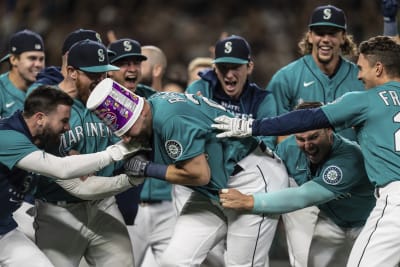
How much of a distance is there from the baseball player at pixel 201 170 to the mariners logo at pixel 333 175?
1.04 ft

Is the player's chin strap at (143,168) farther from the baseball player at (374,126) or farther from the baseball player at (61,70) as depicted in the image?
the baseball player at (61,70)

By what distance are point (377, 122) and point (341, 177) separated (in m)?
0.56

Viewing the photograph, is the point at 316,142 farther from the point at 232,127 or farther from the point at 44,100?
the point at 44,100

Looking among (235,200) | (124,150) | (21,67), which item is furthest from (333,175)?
(21,67)

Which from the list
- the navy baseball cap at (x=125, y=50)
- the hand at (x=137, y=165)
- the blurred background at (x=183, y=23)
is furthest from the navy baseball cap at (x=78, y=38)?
the blurred background at (x=183, y=23)

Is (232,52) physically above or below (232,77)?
above

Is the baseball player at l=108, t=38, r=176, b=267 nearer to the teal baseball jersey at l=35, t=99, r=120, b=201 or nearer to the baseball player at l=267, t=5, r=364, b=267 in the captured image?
the teal baseball jersey at l=35, t=99, r=120, b=201

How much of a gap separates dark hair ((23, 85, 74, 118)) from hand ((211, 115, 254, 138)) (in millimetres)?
980

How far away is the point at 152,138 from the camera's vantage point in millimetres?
5742

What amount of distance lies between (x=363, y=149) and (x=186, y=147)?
3.48ft

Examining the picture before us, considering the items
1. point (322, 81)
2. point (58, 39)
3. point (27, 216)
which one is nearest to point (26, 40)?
point (27, 216)

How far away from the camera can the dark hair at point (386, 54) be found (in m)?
5.67

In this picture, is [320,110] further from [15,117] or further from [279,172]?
[15,117]

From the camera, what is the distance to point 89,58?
6.21 metres
